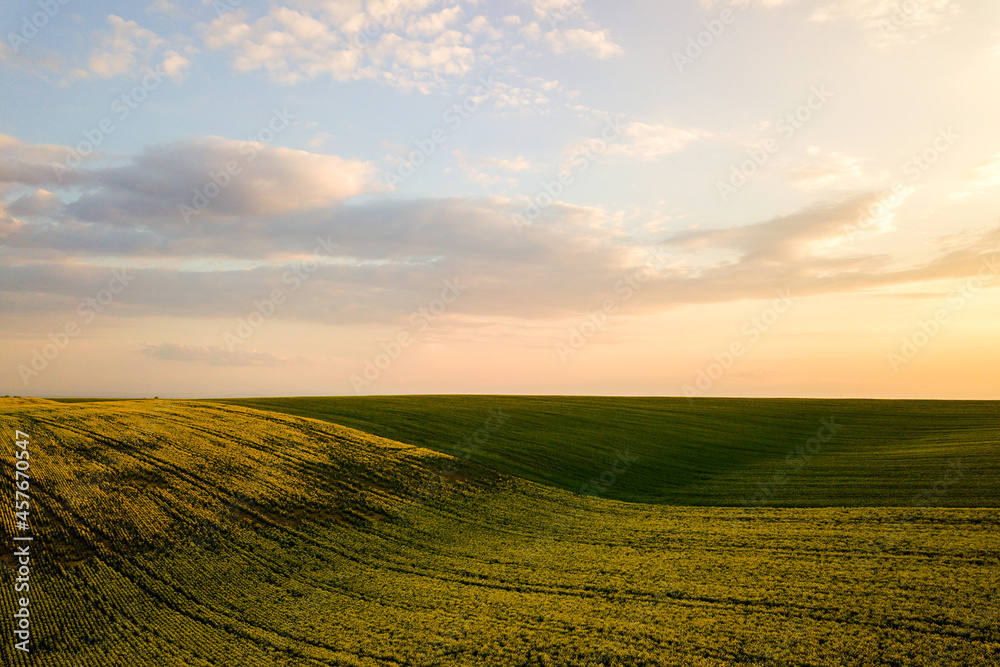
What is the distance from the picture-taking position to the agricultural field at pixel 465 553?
1432 centimetres

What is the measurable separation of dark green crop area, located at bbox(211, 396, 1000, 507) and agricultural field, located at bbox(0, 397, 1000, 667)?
0.40m

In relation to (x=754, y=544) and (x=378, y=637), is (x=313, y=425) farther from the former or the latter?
(x=754, y=544)

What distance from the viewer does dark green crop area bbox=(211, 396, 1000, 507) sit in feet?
96.0

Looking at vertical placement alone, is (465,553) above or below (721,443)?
below

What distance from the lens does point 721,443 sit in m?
46.3

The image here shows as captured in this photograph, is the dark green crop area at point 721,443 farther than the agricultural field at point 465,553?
Yes

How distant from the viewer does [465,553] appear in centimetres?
2180

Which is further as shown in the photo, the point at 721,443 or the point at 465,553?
the point at 721,443

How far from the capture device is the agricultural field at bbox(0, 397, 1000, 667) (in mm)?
14320

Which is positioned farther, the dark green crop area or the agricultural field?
the dark green crop area

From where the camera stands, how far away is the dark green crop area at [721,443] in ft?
96.0

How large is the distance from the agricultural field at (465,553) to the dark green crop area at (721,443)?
40 cm

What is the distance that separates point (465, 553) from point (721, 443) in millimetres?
31547

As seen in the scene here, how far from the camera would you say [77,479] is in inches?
959
